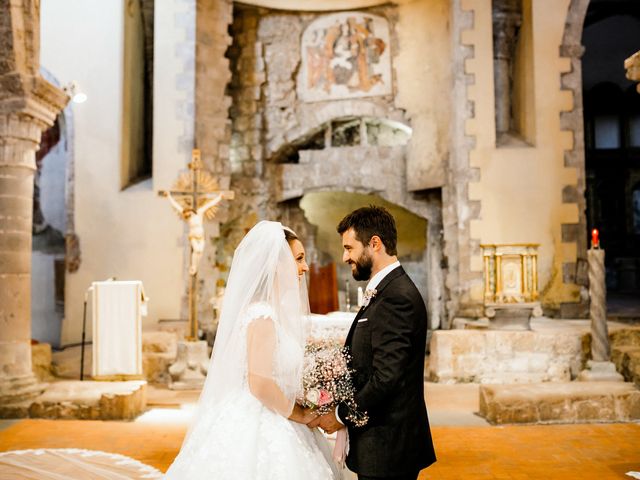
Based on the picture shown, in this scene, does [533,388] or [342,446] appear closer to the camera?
[342,446]

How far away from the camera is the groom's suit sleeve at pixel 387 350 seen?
2332 millimetres

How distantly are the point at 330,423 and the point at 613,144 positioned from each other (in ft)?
56.1

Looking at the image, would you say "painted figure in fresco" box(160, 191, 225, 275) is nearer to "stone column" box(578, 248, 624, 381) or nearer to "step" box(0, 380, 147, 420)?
"step" box(0, 380, 147, 420)

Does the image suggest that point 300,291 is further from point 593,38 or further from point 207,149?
point 593,38

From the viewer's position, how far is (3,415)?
235 inches

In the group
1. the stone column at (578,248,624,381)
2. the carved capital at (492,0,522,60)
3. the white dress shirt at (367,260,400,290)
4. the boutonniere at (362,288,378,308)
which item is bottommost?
the stone column at (578,248,624,381)

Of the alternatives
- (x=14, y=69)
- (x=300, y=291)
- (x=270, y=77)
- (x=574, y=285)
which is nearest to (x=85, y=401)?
(x=14, y=69)

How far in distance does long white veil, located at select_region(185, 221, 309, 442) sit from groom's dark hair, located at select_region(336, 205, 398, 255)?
1.17 ft

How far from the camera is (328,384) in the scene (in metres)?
2.44

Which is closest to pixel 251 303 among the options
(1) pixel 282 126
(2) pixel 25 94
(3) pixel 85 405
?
(3) pixel 85 405

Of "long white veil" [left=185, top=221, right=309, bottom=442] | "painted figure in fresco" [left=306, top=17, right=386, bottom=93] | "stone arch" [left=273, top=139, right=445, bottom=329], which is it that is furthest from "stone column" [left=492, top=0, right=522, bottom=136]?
"long white veil" [left=185, top=221, right=309, bottom=442]

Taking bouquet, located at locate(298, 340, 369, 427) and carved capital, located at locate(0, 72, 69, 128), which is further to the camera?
carved capital, located at locate(0, 72, 69, 128)

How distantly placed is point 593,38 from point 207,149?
1103 centimetres

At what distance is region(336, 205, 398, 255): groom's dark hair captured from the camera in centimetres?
248
